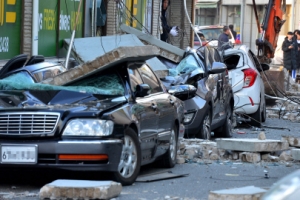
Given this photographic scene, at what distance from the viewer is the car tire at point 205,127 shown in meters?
14.0

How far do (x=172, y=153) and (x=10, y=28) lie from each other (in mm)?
5585

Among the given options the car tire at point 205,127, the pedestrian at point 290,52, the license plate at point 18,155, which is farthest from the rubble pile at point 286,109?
the license plate at point 18,155

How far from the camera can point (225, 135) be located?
15945 millimetres

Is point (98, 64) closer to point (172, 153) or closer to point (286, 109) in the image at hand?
point (172, 153)

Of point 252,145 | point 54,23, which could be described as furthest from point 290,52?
point 252,145

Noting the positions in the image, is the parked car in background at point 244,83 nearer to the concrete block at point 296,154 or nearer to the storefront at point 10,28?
the storefront at point 10,28

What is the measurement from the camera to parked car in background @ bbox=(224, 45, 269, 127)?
1767cm

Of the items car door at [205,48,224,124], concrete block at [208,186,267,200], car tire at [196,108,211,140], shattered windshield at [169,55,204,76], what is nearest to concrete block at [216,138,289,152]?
car tire at [196,108,211,140]

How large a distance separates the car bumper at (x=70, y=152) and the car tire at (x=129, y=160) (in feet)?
0.96

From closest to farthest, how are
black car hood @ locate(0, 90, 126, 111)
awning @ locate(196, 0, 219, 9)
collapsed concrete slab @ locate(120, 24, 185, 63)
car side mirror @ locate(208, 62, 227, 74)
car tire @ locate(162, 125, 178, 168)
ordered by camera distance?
black car hood @ locate(0, 90, 126, 111)
car tire @ locate(162, 125, 178, 168)
car side mirror @ locate(208, 62, 227, 74)
collapsed concrete slab @ locate(120, 24, 185, 63)
awning @ locate(196, 0, 219, 9)

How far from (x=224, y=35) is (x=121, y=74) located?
20186mm

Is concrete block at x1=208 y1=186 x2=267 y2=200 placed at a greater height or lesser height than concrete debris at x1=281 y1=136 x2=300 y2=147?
greater

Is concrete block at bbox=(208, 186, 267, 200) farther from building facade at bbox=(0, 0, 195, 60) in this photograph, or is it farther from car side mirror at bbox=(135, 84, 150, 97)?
building facade at bbox=(0, 0, 195, 60)

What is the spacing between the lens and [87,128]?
8.45 meters
